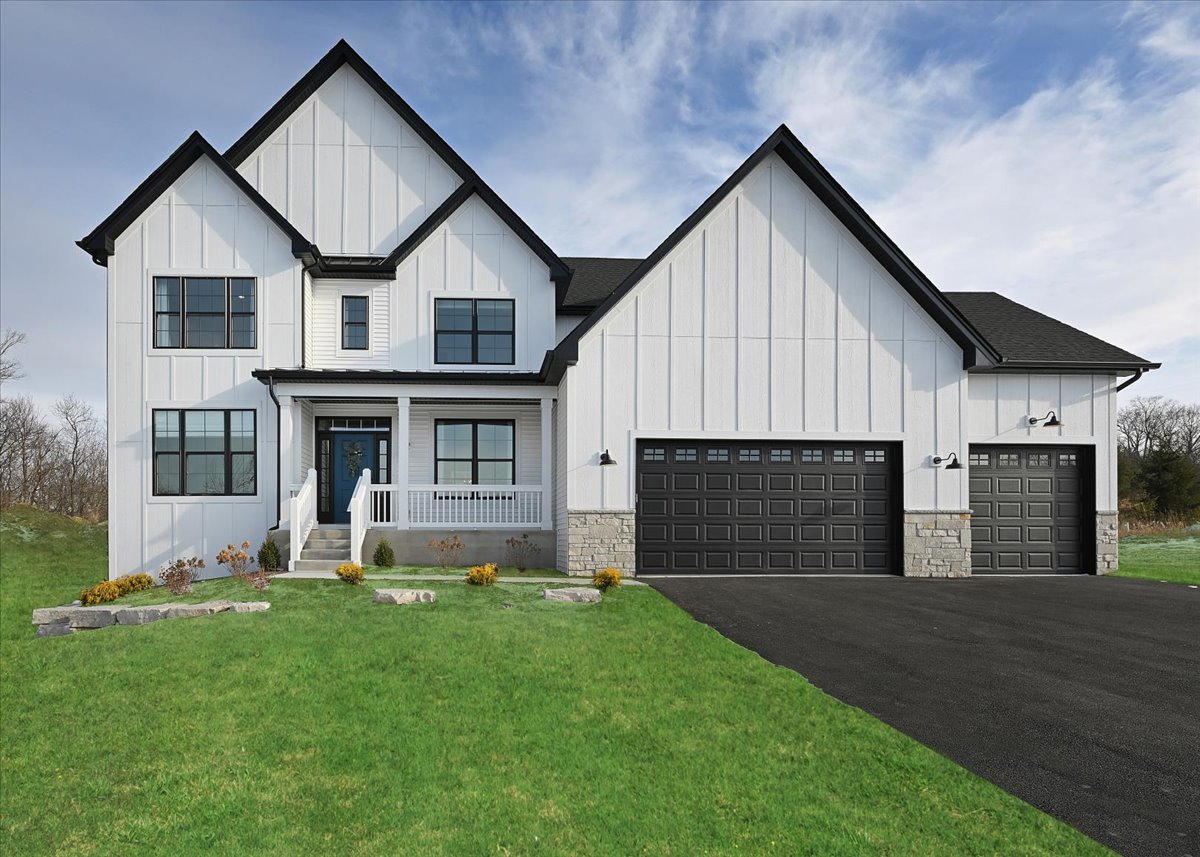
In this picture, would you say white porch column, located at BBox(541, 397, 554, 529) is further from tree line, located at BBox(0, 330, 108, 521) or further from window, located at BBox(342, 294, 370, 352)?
tree line, located at BBox(0, 330, 108, 521)

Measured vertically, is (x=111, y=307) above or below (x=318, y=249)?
below

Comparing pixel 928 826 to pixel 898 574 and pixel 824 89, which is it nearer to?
pixel 898 574

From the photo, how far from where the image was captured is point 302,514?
15.0m

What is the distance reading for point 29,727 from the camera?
6.48m

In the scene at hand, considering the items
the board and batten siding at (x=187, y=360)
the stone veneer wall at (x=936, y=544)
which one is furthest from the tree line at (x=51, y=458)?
the stone veneer wall at (x=936, y=544)

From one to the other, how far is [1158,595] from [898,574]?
14.5ft

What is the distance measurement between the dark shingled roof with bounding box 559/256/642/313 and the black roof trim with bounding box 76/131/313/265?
658 cm

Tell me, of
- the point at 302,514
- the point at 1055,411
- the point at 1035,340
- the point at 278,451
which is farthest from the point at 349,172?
the point at 1055,411

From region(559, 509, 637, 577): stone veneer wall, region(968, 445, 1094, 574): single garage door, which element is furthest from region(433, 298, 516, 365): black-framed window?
region(968, 445, 1094, 574): single garage door

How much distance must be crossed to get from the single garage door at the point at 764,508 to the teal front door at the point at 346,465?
23.8 ft

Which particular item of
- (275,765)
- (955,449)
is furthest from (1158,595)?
(275,765)

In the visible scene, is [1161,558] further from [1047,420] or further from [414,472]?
[414,472]

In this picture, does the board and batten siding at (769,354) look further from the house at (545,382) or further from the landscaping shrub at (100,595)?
the landscaping shrub at (100,595)

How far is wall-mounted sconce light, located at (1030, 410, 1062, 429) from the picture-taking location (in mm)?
16000
